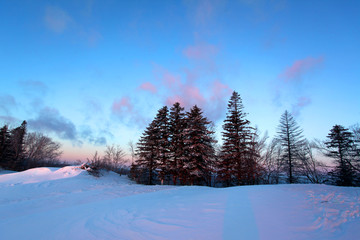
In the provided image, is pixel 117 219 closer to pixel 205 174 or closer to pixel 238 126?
pixel 205 174

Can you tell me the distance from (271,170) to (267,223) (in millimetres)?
25480

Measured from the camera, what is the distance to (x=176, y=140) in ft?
64.4

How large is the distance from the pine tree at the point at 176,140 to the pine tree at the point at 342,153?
57.2 feet

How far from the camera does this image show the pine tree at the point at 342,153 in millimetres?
16969

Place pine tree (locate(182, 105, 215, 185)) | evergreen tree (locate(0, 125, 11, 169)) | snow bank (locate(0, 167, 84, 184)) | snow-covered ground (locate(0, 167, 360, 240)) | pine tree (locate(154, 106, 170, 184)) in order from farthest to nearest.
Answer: evergreen tree (locate(0, 125, 11, 169)), pine tree (locate(154, 106, 170, 184)), pine tree (locate(182, 105, 215, 185)), snow bank (locate(0, 167, 84, 184)), snow-covered ground (locate(0, 167, 360, 240))

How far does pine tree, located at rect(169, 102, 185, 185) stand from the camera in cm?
1814

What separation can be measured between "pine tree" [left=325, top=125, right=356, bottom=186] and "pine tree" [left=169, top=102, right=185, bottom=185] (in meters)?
17.4

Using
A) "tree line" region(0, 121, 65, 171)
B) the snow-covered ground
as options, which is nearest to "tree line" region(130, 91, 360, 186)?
the snow-covered ground

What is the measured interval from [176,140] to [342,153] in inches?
764

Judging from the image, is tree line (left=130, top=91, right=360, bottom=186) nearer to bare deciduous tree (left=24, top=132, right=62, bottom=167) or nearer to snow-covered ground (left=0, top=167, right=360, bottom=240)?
snow-covered ground (left=0, top=167, right=360, bottom=240)

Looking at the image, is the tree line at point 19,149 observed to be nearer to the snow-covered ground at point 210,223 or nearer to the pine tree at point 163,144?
the pine tree at point 163,144

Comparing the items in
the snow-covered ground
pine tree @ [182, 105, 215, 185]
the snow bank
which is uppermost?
pine tree @ [182, 105, 215, 185]

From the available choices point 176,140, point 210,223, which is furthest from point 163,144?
point 210,223

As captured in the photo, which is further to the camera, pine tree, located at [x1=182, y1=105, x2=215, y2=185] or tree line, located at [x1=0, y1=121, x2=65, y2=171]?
tree line, located at [x1=0, y1=121, x2=65, y2=171]
